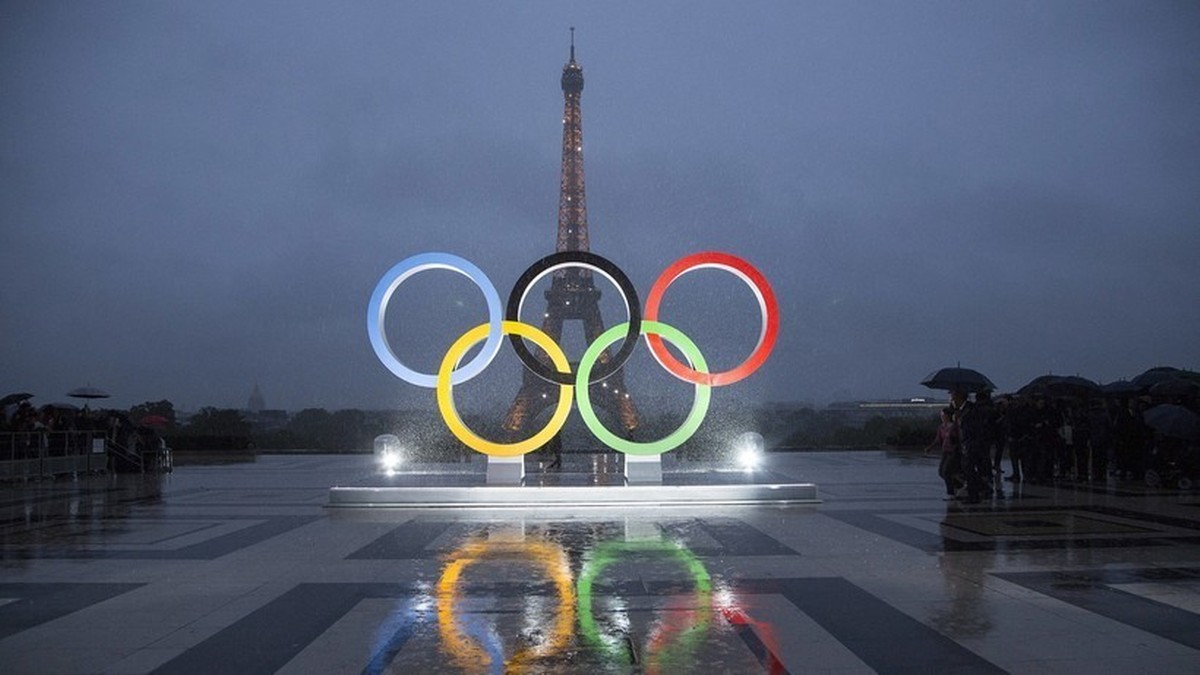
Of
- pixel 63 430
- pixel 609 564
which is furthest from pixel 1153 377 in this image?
pixel 63 430

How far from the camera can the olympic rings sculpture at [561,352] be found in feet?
54.4

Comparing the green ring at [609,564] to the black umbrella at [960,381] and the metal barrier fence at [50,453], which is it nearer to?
the black umbrella at [960,381]

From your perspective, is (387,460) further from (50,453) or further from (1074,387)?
(1074,387)

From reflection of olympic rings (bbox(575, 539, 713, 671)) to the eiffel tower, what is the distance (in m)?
21.5

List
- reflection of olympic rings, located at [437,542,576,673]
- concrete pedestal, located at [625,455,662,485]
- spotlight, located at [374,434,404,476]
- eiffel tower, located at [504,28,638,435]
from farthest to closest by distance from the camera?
1. eiffel tower, located at [504,28,638,435]
2. spotlight, located at [374,434,404,476]
3. concrete pedestal, located at [625,455,662,485]
4. reflection of olympic rings, located at [437,542,576,673]

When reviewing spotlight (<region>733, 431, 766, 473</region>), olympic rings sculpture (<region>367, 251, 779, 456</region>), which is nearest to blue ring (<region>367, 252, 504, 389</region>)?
olympic rings sculpture (<region>367, 251, 779, 456</region>)

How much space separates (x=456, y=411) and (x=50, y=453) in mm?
12920

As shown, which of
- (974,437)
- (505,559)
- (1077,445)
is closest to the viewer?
(505,559)

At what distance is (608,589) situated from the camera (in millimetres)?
8664

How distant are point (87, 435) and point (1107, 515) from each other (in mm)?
23671

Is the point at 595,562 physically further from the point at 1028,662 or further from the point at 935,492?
the point at 935,492

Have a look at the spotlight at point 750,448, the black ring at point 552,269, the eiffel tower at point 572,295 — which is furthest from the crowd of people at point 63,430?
the spotlight at point 750,448

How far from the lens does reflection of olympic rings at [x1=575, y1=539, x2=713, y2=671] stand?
21.9 feet

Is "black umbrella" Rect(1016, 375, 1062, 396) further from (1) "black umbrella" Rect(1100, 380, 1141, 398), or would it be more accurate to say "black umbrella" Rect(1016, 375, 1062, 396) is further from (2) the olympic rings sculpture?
(2) the olympic rings sculpture
